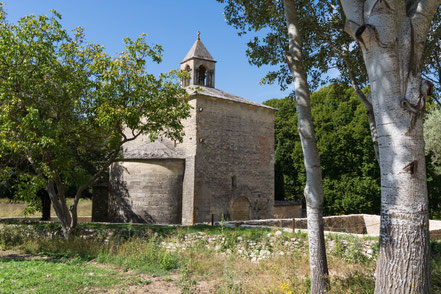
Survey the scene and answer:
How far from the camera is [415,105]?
3.29 meters

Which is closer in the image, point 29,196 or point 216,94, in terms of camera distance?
point 29,196

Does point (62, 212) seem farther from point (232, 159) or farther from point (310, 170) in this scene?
point (232, 159)

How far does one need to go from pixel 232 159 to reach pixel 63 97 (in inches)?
425

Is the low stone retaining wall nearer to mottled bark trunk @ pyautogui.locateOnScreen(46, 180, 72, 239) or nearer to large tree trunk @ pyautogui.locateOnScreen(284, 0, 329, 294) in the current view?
mottled bark trunk @ pyautogui.locateOnScreen(46, 180, 72, 239)

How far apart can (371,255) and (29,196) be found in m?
8.81

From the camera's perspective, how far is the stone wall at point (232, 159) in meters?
17.8

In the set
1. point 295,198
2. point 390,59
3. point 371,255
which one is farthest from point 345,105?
point 390,59

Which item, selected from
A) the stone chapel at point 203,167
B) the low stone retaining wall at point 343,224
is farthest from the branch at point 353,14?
the stone chapel at point 203,167

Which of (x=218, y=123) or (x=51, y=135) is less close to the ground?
(x=218, y=123)

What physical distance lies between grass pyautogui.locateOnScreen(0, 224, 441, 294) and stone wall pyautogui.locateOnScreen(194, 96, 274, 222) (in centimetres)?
717

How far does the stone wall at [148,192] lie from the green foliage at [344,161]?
12933 millimetres

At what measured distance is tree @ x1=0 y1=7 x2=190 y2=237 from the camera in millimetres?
8977

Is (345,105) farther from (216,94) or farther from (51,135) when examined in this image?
(51,135)

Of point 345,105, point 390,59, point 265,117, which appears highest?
point 345,105
